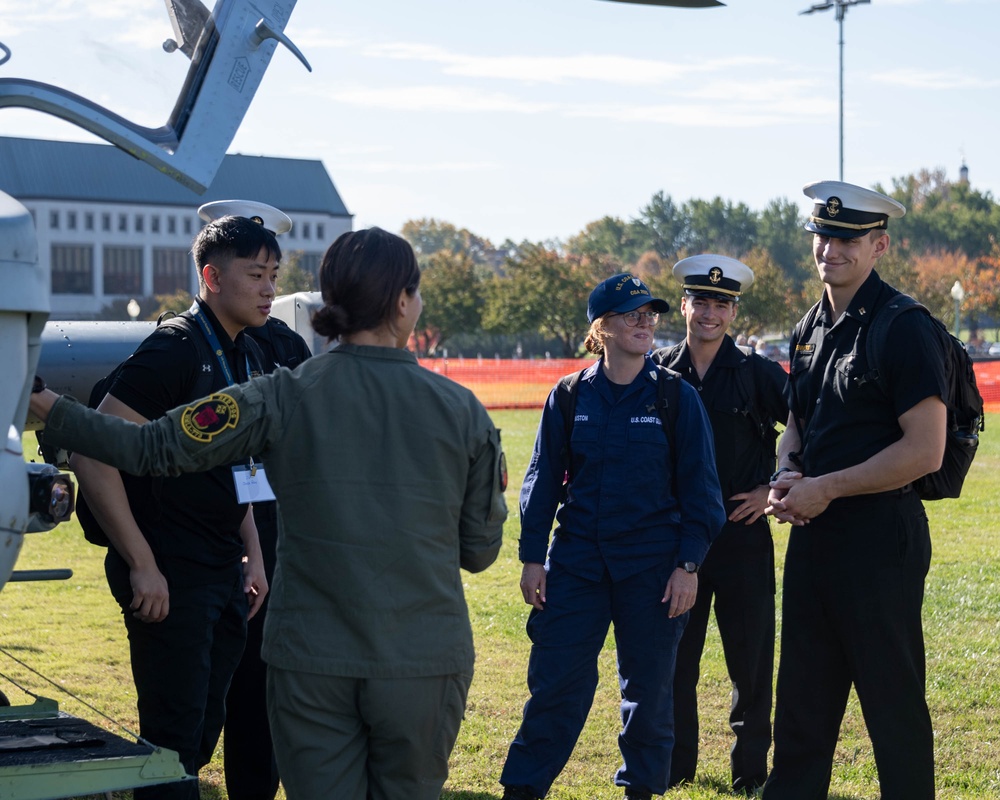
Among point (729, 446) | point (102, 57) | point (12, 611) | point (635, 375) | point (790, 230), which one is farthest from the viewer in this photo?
point (790, 230)

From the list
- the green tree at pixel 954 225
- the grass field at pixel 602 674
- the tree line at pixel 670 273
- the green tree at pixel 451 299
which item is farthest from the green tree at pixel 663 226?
the grass field at pixel 602 674

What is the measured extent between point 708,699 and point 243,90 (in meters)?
4.21

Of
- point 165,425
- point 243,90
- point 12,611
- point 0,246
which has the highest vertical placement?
point 243,90

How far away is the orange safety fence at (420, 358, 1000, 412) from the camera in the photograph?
108 feet

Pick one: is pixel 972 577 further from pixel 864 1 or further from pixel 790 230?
pixel 790 230

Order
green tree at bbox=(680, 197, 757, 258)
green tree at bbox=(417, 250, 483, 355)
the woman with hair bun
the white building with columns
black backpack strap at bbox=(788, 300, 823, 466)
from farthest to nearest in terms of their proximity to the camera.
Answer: green tree at bbox=(680, 197, 757, 258), the white building with columns, green tree at bbox=(417, 250, 483, 355), black backpack strap at bbox=(788, 300, 823, 466), the woman with hair bun

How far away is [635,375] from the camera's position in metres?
4.82

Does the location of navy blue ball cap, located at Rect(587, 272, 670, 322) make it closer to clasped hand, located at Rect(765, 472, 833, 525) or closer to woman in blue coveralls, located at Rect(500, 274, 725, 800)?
woman in blue coveralls, located at Rect(500, 274, 725, 800)

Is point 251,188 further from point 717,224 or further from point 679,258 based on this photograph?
point 717,224

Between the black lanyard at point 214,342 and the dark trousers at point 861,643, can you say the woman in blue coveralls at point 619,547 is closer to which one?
the dark trousers at point 861,643

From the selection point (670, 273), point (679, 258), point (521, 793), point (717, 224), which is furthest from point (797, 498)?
point (717, 224)

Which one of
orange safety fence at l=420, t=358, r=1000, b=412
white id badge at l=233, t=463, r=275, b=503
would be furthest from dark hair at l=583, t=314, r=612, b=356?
orange safety fence at l=420, t=358, r=1000, b=412

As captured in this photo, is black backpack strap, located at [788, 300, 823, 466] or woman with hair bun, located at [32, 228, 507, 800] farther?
black backpack strap, located at [788, 300, 823, 466]

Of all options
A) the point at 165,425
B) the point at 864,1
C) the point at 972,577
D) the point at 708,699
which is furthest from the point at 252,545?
the point at 864,1
